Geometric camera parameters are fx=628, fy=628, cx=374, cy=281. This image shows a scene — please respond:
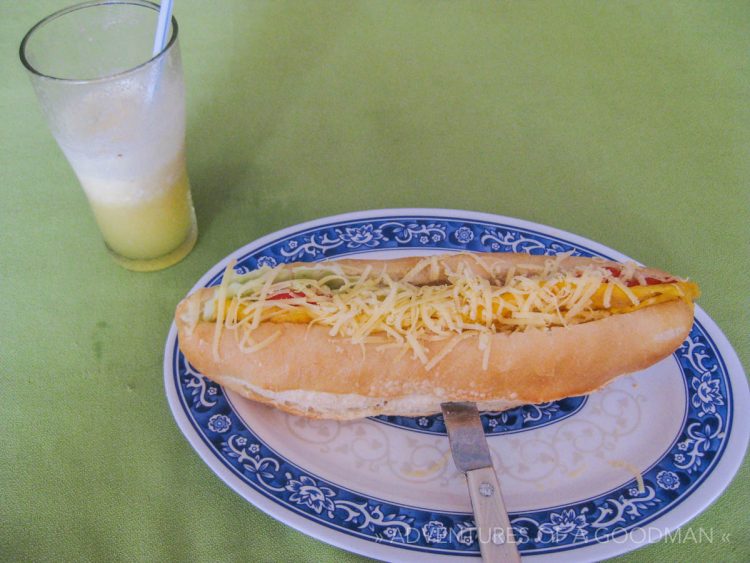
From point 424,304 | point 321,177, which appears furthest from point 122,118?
point 424,304

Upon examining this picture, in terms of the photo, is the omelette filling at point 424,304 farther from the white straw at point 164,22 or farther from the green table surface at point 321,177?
the white straw at point 164,22

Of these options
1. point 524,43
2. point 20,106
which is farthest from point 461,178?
point 20,106

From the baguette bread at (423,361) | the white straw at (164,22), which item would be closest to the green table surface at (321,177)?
the baguette bread at (423,361)

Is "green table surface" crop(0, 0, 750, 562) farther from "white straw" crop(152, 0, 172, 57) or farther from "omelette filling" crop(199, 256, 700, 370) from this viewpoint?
"white straw" crop(152, 0, 172, 57)

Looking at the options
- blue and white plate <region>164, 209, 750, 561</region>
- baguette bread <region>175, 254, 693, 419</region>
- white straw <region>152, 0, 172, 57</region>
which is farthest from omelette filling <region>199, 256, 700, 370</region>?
white straw <region>152, 0, 172, 57</region>

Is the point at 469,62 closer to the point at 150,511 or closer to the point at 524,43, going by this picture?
the point at 524,43

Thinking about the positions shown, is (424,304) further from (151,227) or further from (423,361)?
(151,227)
